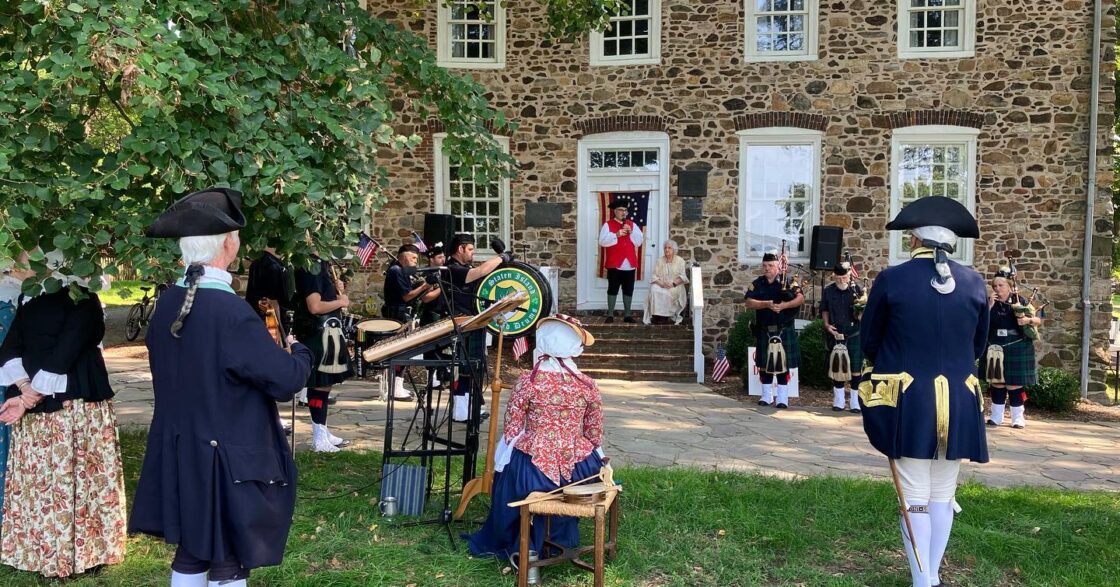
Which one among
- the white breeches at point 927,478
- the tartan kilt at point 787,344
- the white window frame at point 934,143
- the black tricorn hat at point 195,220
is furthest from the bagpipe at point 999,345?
the black tricorn hat at point 195,220

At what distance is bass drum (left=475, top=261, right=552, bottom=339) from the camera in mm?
5621

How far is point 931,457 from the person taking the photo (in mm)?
4270

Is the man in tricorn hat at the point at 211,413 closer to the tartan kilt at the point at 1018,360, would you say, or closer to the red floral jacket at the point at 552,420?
the red floral jacket at the point at 552,420

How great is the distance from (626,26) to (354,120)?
33.0 ft

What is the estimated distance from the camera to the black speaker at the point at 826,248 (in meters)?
13.3

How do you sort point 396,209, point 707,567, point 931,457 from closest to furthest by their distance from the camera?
point 931,457 → point 707,567 → point 396,209

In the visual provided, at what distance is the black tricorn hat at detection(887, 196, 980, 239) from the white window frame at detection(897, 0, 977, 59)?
407 inches

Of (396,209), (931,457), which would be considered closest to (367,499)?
(931,457)

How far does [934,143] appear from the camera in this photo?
1384cm

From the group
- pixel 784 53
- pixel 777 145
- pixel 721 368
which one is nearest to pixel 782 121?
pixel 777 145

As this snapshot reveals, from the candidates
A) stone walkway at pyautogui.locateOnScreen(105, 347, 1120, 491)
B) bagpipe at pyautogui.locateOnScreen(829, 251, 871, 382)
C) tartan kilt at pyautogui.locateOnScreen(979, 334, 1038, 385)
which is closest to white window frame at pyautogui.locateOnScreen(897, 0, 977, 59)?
bagpipe at pyautogui.locateOnScreen(829, 251, 871, 382)

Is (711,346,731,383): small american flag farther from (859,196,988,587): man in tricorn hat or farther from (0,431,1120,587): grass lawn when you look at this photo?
(859,196,988,587): man in tricorn hat

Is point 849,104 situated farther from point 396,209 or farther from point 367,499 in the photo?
point 367,499

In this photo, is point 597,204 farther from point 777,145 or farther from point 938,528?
point 938,528
